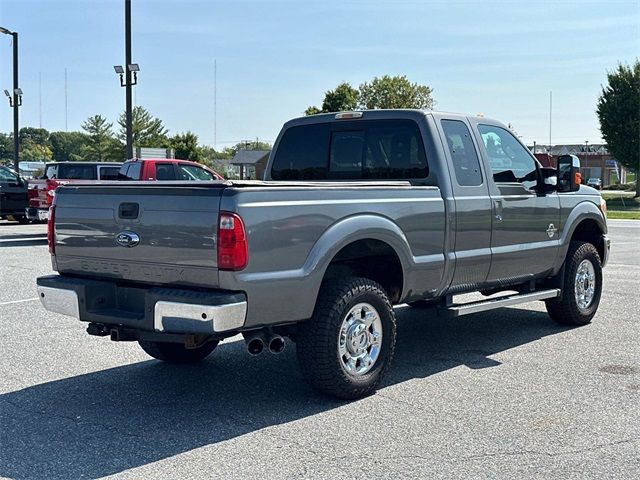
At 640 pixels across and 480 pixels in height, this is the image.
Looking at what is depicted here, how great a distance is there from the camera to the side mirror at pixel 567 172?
7743 millimetres

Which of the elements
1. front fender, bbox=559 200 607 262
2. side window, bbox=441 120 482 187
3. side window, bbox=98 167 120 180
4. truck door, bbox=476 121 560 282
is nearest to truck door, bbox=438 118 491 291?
side window, bbox=441 120 482 187

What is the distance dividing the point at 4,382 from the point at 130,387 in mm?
977

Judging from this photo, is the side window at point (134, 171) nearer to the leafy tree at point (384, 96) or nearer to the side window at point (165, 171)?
the side window at point (165, 171)

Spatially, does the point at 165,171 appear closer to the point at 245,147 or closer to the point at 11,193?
the point at 11,193

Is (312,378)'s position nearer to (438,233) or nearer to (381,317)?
(381,317)

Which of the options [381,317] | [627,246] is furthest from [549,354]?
[627,246]

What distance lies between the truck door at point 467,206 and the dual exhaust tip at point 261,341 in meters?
1.91

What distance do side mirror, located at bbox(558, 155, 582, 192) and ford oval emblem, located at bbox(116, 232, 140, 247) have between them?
4352 mm

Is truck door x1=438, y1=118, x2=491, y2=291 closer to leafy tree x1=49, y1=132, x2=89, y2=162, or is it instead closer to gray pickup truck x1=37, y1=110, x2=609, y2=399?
gray pickup truck x1=37, y1=110, x2=609, y2=399

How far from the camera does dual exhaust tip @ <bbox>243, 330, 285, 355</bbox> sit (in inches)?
203

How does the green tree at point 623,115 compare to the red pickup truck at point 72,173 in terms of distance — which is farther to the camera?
the green tree at point 623,115

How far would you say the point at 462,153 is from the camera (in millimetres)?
6863

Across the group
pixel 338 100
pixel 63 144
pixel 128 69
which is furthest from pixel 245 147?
pixel 128 69

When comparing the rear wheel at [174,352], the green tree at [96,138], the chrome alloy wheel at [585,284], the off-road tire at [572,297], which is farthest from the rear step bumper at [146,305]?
the green tree at [96,138]
